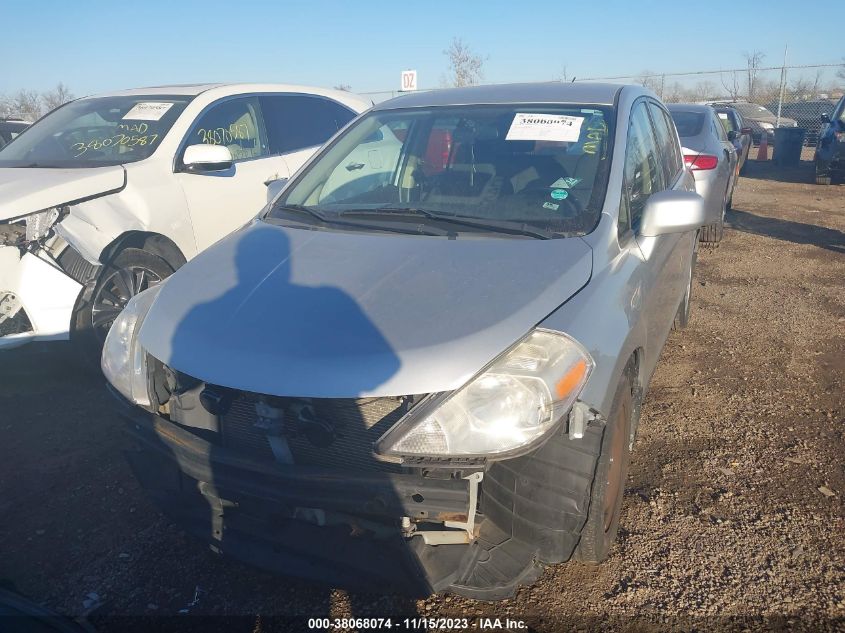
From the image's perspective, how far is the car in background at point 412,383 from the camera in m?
1.95

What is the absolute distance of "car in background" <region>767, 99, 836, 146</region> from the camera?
20688 mm

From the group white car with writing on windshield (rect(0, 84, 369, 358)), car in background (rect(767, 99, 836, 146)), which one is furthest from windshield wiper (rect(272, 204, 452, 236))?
car in background (rect(767, 99, 836, 146))

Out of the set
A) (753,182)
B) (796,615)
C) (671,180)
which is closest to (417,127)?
(671,180)

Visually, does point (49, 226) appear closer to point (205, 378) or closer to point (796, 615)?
point (205, 378)

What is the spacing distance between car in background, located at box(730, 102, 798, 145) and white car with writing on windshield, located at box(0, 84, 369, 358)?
1661 cm

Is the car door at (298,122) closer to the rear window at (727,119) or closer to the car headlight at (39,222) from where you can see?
the car headlight at (39,222)

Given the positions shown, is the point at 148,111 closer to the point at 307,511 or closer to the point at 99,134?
the point at 99,134

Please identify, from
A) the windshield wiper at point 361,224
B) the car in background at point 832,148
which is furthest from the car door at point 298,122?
the car in background at point 832,148

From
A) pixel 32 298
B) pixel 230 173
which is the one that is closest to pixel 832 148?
pixel 230 173

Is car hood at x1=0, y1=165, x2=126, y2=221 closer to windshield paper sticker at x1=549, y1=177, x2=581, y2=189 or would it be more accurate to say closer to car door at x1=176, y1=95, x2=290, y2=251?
car door at x1=176, y1=95, x2=290, y2=251

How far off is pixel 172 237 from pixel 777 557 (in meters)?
4.02

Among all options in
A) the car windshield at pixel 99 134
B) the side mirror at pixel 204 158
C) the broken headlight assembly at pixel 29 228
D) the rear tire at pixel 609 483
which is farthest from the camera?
the car windshield at pixel 99 134

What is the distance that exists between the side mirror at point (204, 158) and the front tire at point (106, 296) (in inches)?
28.6

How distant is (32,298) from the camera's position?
3893mm
